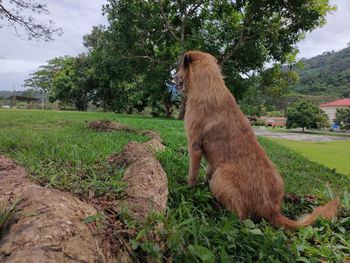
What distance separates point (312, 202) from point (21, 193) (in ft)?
10.2

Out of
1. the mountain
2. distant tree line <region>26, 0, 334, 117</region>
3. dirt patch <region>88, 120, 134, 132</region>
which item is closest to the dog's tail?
dirt patch <region>88, 120, 134, 132</region>

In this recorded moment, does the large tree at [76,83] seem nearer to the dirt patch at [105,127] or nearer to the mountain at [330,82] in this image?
the dirt patch at [105,127]

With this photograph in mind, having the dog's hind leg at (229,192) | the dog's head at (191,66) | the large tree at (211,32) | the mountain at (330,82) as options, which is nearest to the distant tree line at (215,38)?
the large tree at (211,32)

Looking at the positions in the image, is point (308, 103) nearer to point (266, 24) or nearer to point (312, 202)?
point (266, 24)

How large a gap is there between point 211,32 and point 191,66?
1624 cm

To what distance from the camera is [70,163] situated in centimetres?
302

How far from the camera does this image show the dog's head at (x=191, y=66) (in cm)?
355

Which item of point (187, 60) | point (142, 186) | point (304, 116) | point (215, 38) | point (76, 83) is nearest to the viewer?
point (142, 186)

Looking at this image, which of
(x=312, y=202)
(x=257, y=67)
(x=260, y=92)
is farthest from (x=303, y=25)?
(x=312, y=202)

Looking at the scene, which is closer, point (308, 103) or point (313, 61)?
point (308, 103)

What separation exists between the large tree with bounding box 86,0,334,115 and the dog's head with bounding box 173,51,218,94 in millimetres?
14601

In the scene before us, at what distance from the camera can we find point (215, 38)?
739 inches

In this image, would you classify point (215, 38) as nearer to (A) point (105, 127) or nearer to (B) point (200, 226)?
(A) point (105, 127)

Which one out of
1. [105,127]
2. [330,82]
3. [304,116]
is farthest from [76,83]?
[330,82]
